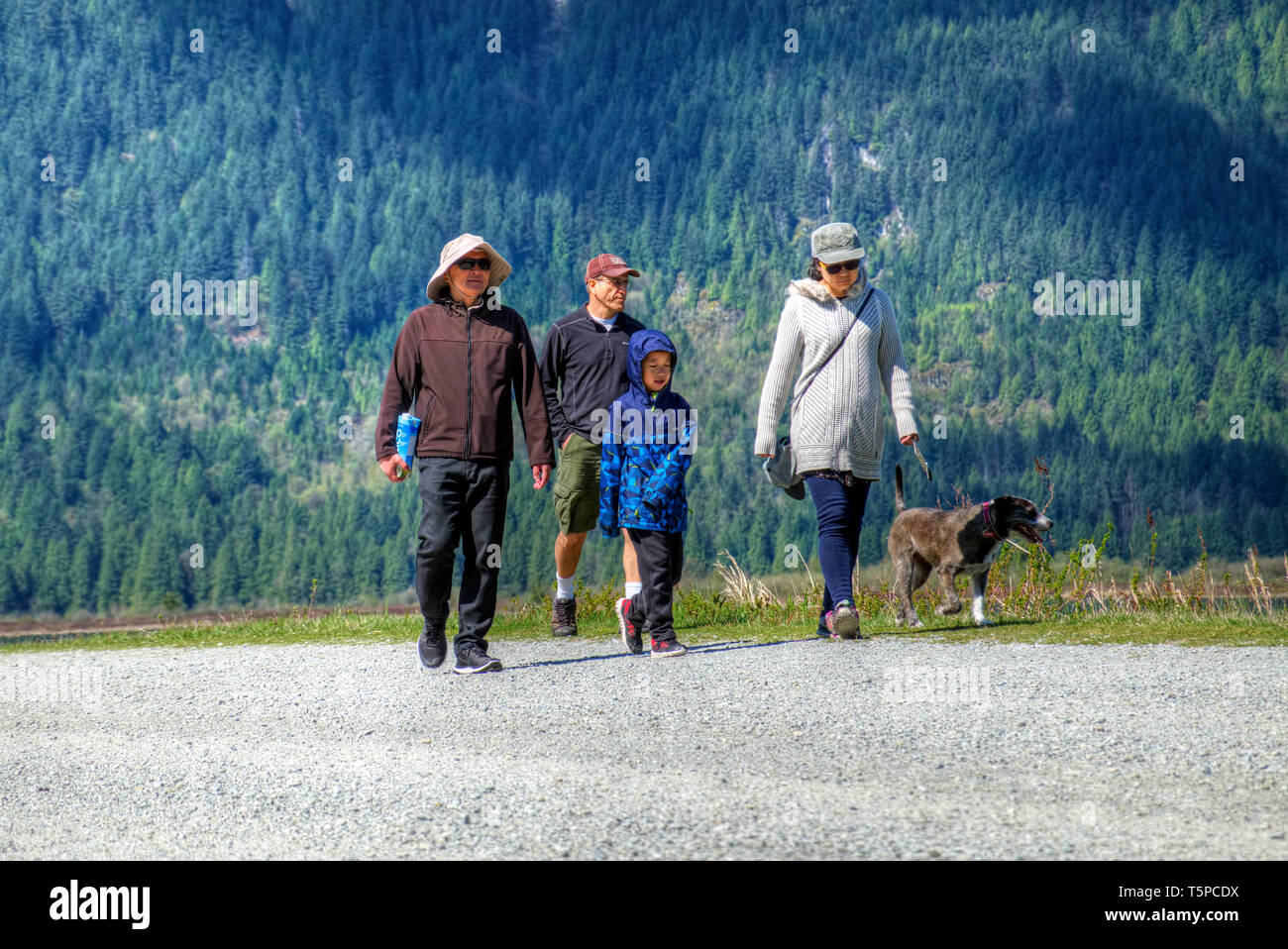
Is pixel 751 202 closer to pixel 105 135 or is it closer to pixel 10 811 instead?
pixel 105 135

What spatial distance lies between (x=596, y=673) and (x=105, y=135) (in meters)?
177

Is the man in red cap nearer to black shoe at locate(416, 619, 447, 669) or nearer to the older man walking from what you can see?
the older man walking

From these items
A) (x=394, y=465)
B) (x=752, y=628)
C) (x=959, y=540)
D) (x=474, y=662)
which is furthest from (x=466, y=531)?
(x=959, y=540)

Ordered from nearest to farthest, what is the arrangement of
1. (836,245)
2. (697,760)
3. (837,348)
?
1. (697,760)
2. (836,245)
3. (837,348)

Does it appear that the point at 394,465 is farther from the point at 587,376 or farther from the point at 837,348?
the point at 837,348

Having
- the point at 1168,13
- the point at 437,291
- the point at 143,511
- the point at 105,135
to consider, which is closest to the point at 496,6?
the point at 105,135

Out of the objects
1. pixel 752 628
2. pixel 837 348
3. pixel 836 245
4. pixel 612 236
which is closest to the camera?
pixel 836 245

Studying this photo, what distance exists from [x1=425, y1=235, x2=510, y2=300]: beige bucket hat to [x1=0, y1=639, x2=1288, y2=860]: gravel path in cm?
235

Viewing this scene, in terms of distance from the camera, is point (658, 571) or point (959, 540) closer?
point (658, 571)

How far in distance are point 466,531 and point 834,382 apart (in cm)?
253

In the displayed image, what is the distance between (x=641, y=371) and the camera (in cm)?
824

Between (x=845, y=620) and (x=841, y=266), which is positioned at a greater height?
(x=841, y=266)

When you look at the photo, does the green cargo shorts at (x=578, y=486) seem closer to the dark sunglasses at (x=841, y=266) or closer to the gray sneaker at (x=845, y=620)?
the gray sneaker at (x=845, y=620)

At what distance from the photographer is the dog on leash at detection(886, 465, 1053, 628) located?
360 inches
